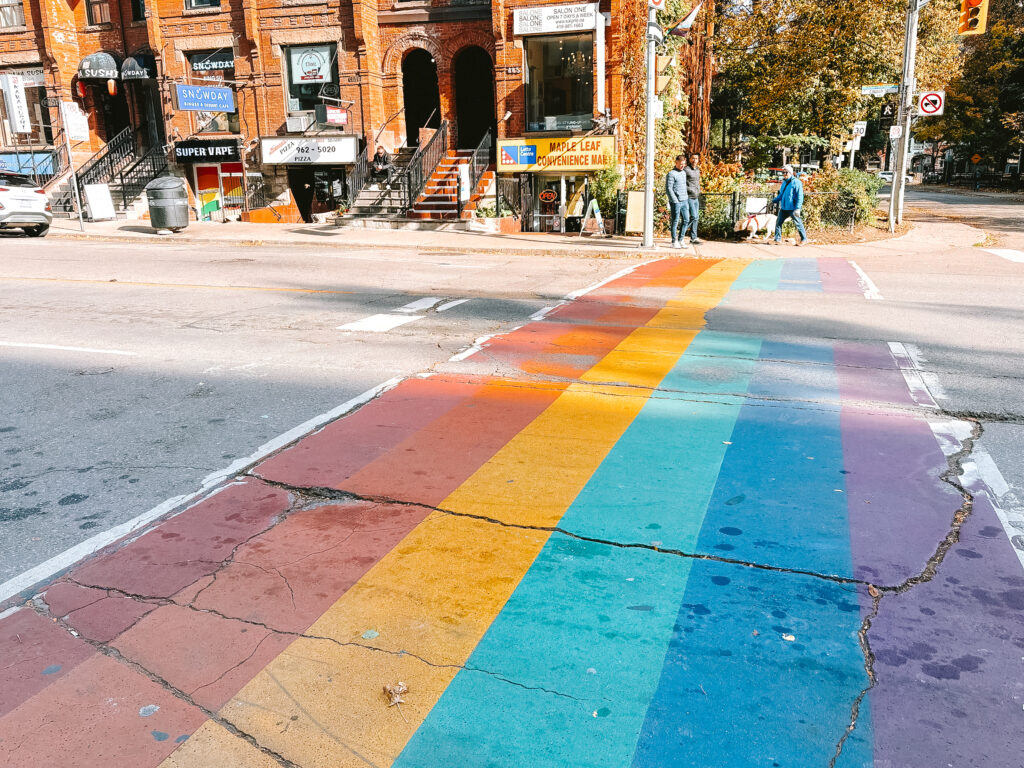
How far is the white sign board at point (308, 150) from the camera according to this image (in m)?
24.8

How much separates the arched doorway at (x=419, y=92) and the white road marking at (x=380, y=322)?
735 inches

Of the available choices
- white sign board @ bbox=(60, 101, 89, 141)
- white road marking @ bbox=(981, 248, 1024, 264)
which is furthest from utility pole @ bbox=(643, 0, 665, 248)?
white sign board @ bbox=(60, 101, 89, 141)

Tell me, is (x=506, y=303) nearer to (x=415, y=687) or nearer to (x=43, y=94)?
(x=415, y=687)

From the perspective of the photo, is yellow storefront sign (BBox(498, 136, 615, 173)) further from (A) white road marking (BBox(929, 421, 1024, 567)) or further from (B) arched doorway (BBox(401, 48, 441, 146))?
(A) white road marking (BBox(929, 421, 1024, 567))

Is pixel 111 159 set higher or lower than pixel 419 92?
lower

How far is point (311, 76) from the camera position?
1002 inches

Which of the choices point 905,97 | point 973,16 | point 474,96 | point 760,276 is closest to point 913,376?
point 760,276

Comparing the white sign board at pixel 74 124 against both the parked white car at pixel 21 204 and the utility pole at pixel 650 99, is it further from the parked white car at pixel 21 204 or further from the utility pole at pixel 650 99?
the utility pole at pixel 650 99

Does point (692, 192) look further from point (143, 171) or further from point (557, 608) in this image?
point (143, 171)

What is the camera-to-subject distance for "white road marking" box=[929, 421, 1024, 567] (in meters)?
4.07

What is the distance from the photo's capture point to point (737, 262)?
15.5 metres

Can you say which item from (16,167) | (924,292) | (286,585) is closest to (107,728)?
(286,585)

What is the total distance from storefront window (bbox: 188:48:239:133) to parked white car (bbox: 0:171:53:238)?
251 inches

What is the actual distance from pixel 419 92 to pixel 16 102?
574 inches
